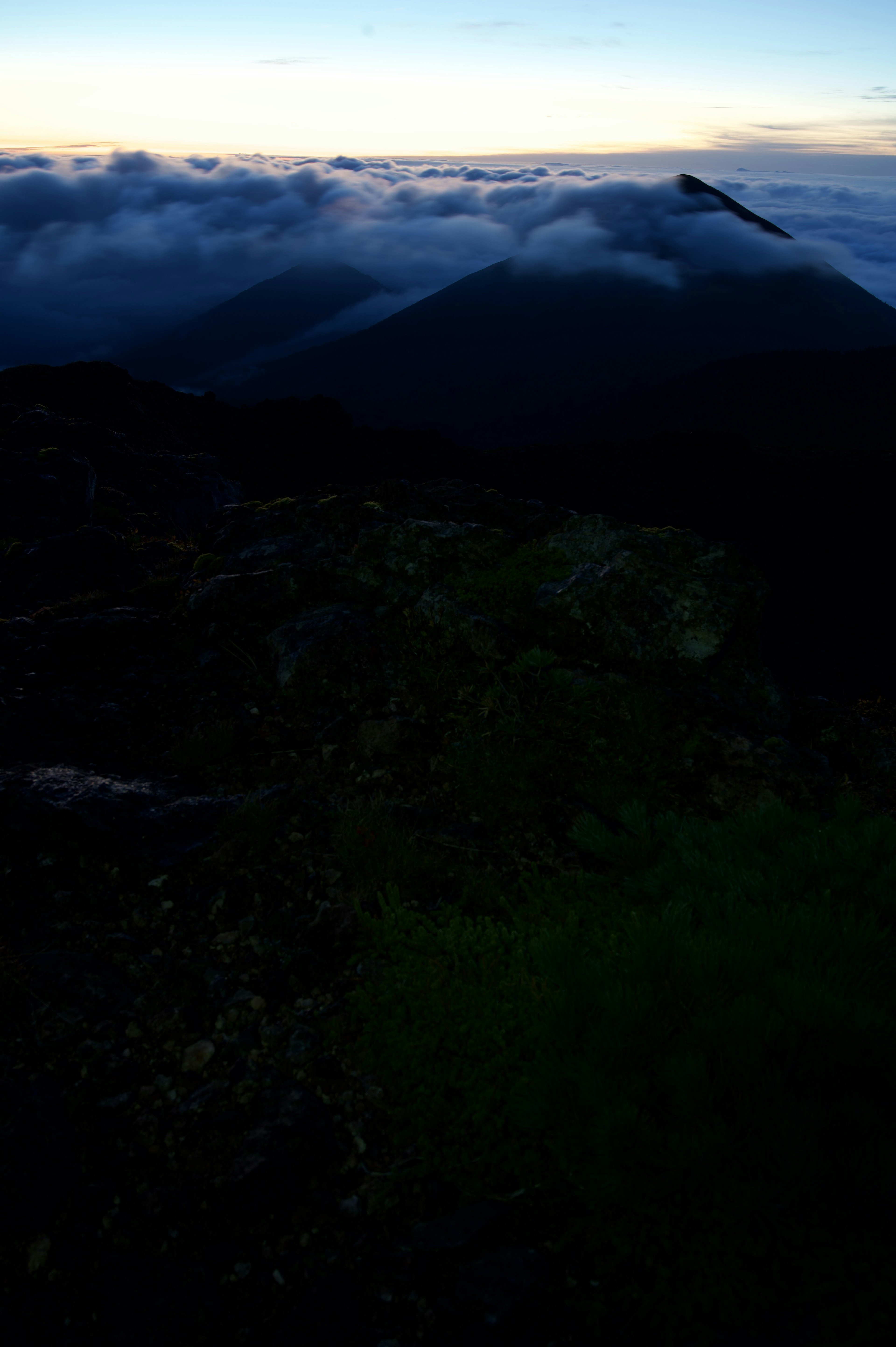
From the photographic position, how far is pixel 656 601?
6504mm

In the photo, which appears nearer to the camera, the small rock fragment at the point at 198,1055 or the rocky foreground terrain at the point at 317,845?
the rocky foreground terrain at the point at 317,845

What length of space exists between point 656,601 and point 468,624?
67.2 inches

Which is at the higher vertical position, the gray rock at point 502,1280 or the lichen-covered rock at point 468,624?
the lichen-covered rock at point 468,624

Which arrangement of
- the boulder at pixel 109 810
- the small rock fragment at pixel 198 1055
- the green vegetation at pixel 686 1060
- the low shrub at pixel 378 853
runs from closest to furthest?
the green vegetation at pixel 686 1060, the small rock fragment at pixel 198 1055, the low shrub at pixel 378 853, the boulder at pixel 109 810

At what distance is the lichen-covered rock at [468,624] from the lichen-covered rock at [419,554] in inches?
11.9

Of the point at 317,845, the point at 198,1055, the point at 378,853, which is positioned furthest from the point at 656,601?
the point at 198,1055

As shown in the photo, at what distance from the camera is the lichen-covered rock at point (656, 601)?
6285mm

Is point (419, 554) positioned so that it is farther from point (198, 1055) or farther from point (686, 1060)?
point (686, 1060)

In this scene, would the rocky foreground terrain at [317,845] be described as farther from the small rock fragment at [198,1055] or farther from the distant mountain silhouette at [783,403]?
the distant mountain silhouette at [783,403]

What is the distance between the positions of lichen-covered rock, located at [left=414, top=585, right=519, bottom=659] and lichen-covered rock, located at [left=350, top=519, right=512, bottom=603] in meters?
0.30

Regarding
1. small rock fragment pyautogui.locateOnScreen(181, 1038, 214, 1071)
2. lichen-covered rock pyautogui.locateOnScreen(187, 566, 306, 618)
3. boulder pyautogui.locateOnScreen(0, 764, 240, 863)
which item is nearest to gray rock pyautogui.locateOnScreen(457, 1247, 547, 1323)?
small rock fragment pyautogui.locateOnScreen(181, 1038, 214, 1071)

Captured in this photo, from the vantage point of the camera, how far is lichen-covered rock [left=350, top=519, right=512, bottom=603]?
716 cm

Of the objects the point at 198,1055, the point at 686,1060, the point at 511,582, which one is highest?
the point at 511,582

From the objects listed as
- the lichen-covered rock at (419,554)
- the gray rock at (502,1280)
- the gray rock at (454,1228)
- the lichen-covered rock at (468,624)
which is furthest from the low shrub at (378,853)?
the lichen-covered rock at (419,554)
